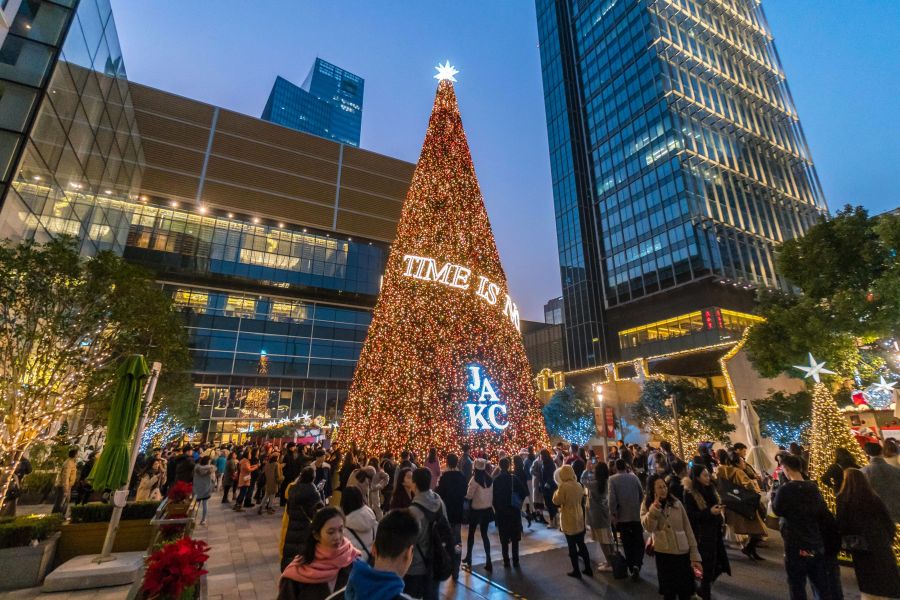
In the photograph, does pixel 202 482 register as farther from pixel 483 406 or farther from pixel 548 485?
pixel 548 485

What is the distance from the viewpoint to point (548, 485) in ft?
31.1

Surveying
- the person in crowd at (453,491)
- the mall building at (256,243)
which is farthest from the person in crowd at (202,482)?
the mall building at (256,243)

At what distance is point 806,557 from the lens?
13.4 feet

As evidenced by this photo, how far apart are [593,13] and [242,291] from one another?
2309 inches

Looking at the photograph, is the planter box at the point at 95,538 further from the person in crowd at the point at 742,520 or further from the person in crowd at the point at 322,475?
the person in crowd at the point at 742,520

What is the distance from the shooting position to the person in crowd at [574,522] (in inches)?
232

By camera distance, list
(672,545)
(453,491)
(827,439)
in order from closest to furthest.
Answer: (672,545), (453,491), (827,439)

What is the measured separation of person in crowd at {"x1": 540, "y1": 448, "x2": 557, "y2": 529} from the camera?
9.41 metres

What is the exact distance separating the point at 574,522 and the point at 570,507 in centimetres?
21

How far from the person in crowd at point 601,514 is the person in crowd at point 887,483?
124 inches

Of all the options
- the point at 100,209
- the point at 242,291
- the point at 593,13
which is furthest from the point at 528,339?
the point at 100,209

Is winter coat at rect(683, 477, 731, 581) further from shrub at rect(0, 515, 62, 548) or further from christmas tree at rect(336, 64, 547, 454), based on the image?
shrub at rect(0, 515, 62, 548)

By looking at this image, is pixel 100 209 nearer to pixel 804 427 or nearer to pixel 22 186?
pixel 22 186

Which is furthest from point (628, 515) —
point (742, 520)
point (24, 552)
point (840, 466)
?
point (24, 552)
